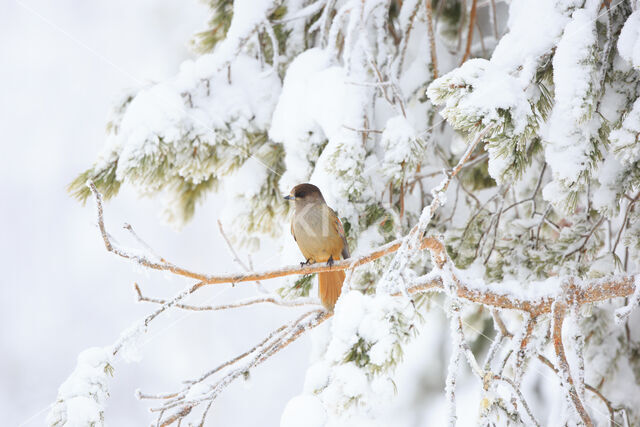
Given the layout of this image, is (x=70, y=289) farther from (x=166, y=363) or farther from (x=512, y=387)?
(x=512, y=387)

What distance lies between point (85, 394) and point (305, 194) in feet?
3.96

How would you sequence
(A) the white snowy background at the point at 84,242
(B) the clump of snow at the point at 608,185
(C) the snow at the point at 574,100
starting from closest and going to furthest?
1. (C) the snow at the point at 574,100
2. (B) the clump of snow at the point at 608,185
3. (A) the white snowy background at the point at 84,242

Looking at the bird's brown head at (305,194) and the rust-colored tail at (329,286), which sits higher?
the bird's brown head at (305,194)

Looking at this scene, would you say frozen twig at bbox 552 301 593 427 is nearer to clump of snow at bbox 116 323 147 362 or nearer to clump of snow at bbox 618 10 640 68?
clump of snow at bbox 618 10 640 68

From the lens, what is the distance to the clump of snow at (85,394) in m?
1.55

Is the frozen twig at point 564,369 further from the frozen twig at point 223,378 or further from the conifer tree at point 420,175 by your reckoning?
the frozen twig at point 223,378

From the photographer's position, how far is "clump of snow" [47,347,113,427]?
1.55 m

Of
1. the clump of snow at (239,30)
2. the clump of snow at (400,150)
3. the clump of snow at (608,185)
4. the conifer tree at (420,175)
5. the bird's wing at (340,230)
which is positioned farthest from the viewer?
the clump of snow at (239,30)

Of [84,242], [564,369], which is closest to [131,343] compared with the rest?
[564,369]

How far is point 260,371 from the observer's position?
890 cm

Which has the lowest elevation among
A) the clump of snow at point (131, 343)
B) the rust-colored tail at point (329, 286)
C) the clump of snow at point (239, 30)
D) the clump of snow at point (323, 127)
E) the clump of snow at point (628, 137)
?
the clump of snow at point (131, 343)

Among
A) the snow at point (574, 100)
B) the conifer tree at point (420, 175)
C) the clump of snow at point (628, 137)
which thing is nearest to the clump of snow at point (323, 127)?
the conifer tree at point (420, 175)

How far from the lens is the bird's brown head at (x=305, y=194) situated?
2.39 m

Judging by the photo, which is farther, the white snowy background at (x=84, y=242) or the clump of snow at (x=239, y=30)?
the white snowy background at (x=84, y=242)
